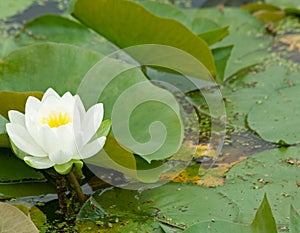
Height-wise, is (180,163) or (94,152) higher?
(94,152)

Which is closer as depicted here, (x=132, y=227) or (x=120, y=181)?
(x=132, y=227)

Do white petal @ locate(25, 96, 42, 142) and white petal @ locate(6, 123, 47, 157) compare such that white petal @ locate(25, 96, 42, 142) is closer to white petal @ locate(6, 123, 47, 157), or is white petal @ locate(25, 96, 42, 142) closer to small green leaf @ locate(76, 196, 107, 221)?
white petal @ locate(6, 123, 47, 157)

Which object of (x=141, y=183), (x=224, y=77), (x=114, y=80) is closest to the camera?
(x=141, y=183)

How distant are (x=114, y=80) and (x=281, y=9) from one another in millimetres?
1103

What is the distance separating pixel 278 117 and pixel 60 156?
0.67 metres

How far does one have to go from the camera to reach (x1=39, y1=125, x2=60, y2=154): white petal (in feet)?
4.19

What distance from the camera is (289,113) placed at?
5.64 feet

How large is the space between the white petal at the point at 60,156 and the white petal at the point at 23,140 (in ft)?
0.09

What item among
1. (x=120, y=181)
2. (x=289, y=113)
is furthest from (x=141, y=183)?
(x=289, y=113)

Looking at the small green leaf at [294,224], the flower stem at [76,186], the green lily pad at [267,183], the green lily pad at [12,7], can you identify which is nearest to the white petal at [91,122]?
the flower stem at [76,186]

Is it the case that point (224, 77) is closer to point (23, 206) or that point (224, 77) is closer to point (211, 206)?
point (211, 206)

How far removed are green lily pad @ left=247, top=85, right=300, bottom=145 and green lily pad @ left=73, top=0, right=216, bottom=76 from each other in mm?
177

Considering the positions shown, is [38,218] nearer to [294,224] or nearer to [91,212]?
[91,212]

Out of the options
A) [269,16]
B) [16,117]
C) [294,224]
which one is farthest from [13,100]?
[269,16]
